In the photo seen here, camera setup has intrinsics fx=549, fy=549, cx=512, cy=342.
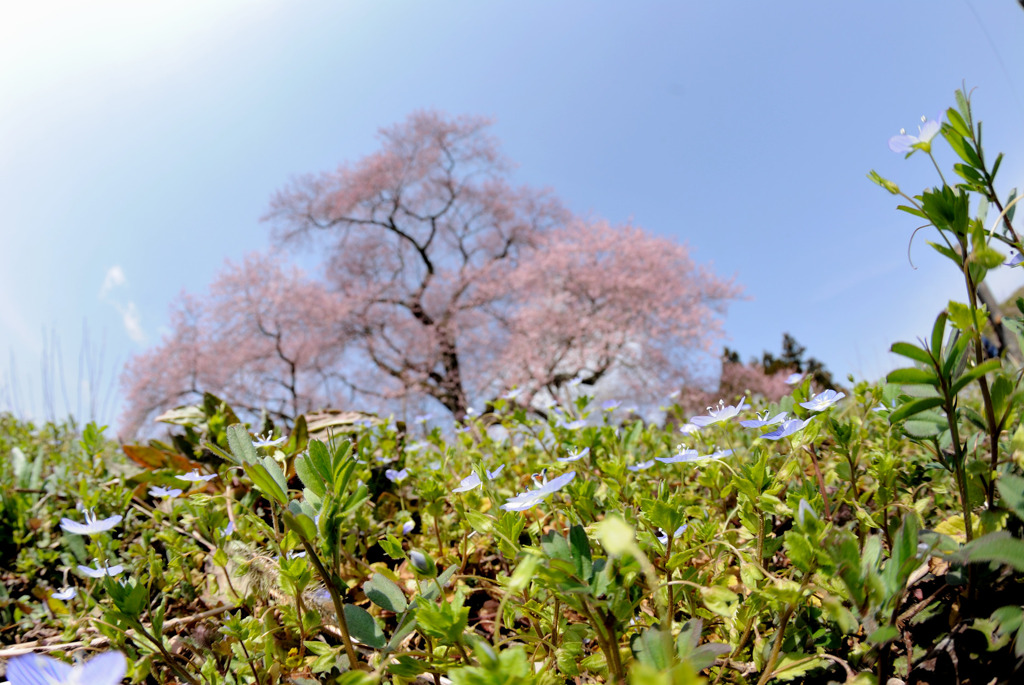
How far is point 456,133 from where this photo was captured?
496 inches

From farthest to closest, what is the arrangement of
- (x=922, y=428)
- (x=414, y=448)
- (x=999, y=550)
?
(x=414, y=448)
(x=922, y=428)
(x=999, y=550)

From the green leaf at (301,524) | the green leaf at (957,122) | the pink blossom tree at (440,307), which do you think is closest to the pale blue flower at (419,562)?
the green leaf at (301,524)

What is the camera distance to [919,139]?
68 centimetres

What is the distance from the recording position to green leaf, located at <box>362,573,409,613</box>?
1.90 ft

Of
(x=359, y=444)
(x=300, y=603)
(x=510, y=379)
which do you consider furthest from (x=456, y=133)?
(x=300, y=603)

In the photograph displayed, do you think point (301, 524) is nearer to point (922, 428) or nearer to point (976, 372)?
point (976, 372)

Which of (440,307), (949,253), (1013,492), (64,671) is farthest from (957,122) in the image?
(440,307)

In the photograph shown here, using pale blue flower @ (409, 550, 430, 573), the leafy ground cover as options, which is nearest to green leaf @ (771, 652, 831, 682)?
the leafy ground cover

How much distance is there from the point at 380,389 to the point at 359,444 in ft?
35.1

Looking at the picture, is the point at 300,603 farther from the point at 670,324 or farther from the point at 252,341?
the point at 252,341

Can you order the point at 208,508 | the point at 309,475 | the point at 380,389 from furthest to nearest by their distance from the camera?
the point at 380,389, the point at 208,508, the point at 309,475

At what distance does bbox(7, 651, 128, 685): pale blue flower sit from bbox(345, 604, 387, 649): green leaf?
200 millimetres

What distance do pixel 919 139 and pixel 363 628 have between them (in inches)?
34.0

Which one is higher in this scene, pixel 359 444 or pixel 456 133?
pixel 456 133
